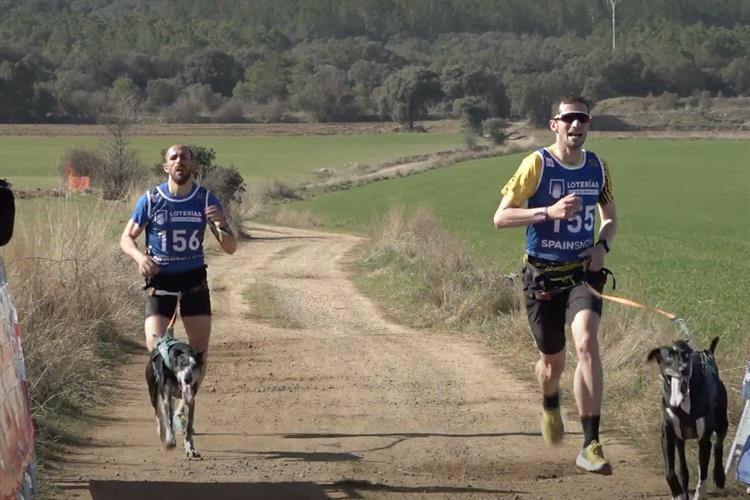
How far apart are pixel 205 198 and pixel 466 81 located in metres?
110

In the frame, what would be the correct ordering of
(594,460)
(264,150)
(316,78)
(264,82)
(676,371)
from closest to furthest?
1. (676,371)
2. (594,460)
3. (264,150)
4. (316,78)
5. (264,82)

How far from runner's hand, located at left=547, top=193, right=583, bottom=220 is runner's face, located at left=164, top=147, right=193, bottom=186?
7.88 ft

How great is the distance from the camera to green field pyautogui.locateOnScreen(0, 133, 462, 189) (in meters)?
57.9

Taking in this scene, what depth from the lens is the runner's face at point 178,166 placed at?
861cm

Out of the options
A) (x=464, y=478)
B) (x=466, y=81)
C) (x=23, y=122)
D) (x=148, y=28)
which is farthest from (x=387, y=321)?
(x=148, y=28)

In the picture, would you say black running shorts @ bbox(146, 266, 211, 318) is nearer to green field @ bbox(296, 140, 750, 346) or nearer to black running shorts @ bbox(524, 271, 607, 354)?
black running shorts @ bbox(524, 271, 607, 354)

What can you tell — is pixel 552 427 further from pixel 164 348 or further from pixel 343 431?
pixel 164 348

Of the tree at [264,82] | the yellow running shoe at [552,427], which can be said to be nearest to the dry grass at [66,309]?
Answer: the yellow running shoe at [552,427]

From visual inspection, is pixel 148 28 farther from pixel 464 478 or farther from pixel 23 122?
pixel 464 478

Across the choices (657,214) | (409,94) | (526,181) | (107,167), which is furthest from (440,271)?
(409,94)

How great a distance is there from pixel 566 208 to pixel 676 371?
4.36 feet

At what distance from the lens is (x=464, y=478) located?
26.5ft

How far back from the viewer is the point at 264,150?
83.9 meters

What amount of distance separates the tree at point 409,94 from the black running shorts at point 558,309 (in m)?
103
